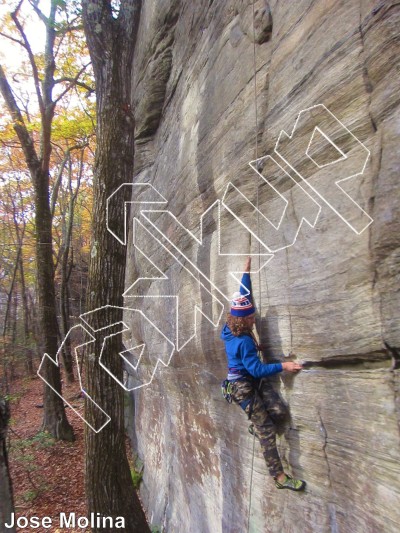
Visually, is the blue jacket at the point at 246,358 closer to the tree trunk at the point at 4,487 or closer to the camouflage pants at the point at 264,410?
the camouflage pants at the point at 264,410

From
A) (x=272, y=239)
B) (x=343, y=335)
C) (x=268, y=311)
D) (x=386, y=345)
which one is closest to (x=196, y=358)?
(x=268, y=311)

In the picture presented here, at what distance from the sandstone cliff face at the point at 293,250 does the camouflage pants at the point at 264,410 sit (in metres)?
0.13

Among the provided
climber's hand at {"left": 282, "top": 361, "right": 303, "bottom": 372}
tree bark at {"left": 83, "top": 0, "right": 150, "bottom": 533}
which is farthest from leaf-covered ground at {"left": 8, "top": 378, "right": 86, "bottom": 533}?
climber's hand at {"left": 282, "top": 361, "right": 303, "bottom": 372}

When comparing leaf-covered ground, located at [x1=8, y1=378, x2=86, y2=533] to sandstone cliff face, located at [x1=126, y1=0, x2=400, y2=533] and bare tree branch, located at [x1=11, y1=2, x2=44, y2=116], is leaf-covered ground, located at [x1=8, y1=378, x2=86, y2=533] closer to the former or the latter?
sandstone cliff face, located at [x1=126, y1=0, x2=400, y2=533]

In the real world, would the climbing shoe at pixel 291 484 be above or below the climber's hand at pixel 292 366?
below

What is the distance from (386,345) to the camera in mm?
2742

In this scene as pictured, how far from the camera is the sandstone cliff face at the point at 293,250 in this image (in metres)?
2.82

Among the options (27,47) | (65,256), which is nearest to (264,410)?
(27,47)

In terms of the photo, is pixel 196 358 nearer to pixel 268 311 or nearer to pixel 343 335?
pixel 268 311

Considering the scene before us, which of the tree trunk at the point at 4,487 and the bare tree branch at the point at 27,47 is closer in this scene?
the tree trunk at the point at 4,487

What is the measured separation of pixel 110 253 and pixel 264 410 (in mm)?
2857

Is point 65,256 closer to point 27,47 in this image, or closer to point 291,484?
point 27,47

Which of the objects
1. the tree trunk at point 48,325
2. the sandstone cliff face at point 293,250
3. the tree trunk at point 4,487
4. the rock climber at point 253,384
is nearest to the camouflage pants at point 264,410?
the rock climber at point 253,384

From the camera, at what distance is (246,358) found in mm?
3846
